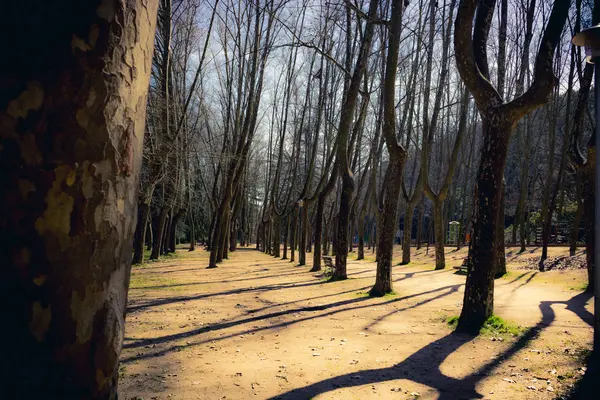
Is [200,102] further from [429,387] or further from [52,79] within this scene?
[52,79]

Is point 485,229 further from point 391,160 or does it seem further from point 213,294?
point 213,294

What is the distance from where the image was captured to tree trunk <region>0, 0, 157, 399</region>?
33.9 inches

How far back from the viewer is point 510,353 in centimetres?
507

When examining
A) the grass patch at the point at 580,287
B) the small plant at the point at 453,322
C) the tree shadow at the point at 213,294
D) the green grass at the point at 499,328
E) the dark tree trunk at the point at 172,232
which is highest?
the dark tree trunk at the point at 172,232

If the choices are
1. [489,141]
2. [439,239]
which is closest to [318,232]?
[439,239]

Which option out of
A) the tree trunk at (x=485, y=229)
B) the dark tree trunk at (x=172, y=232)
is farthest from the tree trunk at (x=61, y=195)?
the dark tree trunk at (x=172, y=232)

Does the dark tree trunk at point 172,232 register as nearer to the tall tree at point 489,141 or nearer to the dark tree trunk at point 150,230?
the dark tree trunk at point 150,230

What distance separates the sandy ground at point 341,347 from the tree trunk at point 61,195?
122 inches

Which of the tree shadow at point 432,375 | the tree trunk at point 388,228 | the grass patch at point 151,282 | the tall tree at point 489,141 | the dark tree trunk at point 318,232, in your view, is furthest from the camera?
the dark tree trunk at point 318,232

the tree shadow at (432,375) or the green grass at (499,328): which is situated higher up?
the green grass at (499,328)

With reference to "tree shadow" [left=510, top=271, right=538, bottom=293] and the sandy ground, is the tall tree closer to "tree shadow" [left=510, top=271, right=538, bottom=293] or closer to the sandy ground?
the sandy ground

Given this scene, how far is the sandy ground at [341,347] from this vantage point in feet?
12.9

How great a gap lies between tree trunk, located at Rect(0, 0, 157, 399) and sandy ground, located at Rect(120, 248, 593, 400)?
3102 mm

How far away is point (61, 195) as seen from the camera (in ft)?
2.99
